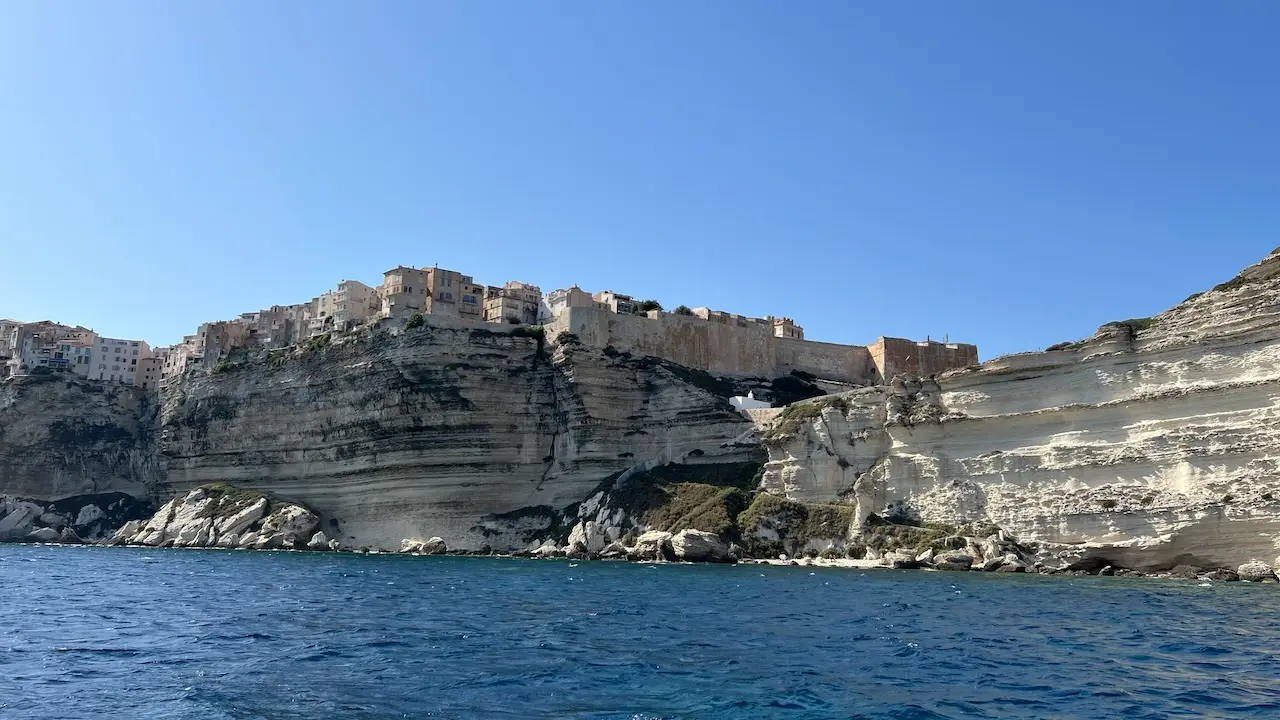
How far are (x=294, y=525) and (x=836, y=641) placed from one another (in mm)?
50139

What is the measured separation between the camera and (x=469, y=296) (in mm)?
75500

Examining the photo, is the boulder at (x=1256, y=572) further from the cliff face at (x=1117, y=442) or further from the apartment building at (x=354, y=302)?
the apartment building at (x=354, y=302)

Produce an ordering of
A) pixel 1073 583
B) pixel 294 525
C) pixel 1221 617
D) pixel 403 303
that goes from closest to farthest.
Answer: pixel 1221 617 → pixel 1073 583 → pixel 294 525 → pixel 403 303

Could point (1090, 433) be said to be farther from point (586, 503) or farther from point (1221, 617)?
point (586, 503)

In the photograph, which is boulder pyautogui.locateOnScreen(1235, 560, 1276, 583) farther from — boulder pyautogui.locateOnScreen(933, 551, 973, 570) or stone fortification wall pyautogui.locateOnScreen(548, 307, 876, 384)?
stone fortification wall pyautogui.locateOnScreen(548, 307, 876, 384)

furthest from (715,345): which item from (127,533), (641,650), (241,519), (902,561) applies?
(641,650)

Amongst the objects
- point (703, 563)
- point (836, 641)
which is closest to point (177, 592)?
point (836, 641)

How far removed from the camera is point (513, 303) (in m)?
74.4

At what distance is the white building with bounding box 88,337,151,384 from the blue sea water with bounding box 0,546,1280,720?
208 feet

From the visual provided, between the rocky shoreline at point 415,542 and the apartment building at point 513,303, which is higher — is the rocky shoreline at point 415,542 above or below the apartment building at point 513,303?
below

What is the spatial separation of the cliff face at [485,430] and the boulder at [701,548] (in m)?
10.4

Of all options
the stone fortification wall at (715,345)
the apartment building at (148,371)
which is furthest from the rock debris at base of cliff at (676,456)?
the apartment building at (148,371)

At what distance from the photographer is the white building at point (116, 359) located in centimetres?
8756

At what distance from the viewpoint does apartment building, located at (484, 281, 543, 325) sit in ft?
241
